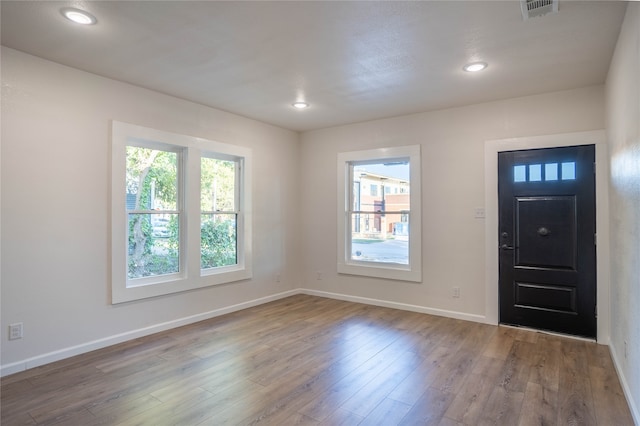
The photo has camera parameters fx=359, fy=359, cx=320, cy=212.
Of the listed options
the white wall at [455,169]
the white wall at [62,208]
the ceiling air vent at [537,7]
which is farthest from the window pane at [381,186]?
the ceiling air vent at [537,7]

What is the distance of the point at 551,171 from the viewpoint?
3.83m

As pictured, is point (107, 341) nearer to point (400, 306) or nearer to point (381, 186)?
point (400, 306)

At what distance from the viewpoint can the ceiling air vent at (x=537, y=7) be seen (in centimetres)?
218

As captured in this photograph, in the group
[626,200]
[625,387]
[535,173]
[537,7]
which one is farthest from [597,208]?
[537,7]

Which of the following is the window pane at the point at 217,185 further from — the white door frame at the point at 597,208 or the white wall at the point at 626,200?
the white wall at the point at 626,200

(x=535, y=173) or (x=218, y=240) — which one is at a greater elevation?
(x=535, y=173)

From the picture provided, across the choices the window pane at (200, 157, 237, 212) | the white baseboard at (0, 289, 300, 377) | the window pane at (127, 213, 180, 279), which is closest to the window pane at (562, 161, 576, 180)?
the window pane at (200, 157, 237, 212)

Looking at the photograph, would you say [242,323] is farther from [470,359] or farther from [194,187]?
[470,359]

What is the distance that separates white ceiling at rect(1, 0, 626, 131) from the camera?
2.33 meters

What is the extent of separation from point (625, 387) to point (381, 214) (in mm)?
3187

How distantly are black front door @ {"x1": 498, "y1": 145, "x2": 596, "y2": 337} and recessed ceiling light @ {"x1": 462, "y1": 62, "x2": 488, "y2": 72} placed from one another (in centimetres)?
126

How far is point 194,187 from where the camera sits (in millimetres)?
4262

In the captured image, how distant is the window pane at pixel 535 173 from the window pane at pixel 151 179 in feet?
13.2

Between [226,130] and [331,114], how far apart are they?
1397 millimetres
